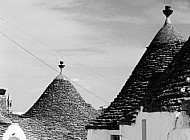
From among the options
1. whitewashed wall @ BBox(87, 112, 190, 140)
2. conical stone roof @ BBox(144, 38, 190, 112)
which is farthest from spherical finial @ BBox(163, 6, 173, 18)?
whitewashed wall @ BBox(87, 112, 190, 140)

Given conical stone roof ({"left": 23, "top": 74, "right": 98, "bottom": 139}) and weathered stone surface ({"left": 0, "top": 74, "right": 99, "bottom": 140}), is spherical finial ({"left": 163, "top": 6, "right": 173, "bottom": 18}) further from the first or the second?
conical stone roof ({"left": 23, "top": 74, "right": 98, "bottom": 139})

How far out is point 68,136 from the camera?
23.9 metres

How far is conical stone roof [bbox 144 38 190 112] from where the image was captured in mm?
10367

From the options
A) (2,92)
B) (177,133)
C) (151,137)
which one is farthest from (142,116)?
(2,92)

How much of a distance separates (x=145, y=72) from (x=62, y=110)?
9.88 metres

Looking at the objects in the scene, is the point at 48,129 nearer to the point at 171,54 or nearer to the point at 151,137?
the point at 171,54

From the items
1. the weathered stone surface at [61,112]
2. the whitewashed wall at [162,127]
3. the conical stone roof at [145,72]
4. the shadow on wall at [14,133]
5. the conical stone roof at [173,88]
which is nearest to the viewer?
the whitewashed wall at [162,127]

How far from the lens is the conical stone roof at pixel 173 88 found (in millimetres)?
10367

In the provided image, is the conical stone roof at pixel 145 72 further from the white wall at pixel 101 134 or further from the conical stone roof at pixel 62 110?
the conical stone roof at pixel 62 110

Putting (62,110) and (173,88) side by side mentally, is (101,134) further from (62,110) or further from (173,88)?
(62,110)

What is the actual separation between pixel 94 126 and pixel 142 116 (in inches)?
178

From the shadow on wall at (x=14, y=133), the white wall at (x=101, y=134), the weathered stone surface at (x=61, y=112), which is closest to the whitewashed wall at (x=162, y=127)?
the white wall at (x=101, y=134)

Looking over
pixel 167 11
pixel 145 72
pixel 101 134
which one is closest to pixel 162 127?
pixel 145 72

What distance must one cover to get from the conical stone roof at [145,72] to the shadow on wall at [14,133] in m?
5.41
